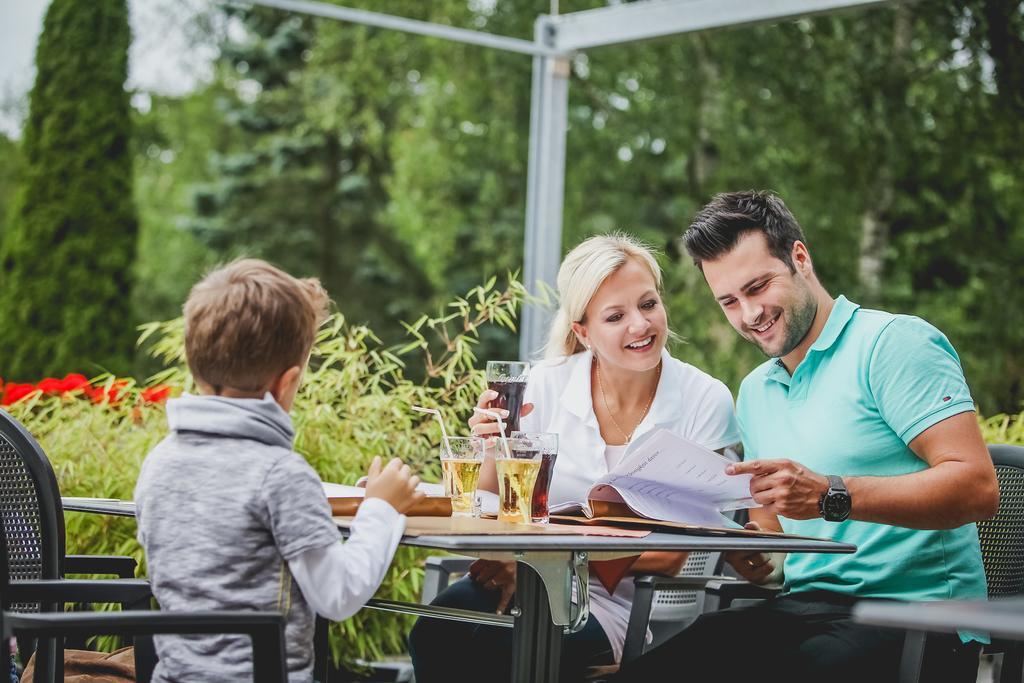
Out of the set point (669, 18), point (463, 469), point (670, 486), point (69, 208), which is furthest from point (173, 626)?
point (69, 208)

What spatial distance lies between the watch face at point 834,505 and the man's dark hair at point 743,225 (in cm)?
60

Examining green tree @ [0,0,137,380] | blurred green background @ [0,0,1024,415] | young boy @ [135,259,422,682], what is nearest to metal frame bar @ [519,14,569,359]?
blurred green background @ [0,0,1024,415]

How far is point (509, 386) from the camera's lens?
2.40m

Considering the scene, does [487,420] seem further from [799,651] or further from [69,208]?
[69,208]

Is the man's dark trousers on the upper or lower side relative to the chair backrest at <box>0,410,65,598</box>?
lower

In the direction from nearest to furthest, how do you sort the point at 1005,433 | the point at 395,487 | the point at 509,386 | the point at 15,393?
1. the point at 395,487
2. the point at 509,386
3. the point at 15,393
4. the point at 1005,433

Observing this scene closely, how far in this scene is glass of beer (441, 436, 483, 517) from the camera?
2166 millimetres

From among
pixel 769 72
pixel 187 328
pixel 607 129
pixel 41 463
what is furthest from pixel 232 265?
pixel 607 129

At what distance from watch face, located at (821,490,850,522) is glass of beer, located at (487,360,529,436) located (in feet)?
2.07

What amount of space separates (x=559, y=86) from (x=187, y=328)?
4032 mm

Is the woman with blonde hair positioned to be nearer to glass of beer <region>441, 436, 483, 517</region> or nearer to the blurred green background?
glass of beer <region>441, 436, 483, 517</region>

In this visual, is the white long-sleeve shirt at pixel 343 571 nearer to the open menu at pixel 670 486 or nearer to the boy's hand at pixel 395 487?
the boy's hand at pixel 395 487

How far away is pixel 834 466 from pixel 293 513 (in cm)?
117

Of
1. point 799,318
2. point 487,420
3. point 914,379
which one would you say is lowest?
point 487,420
